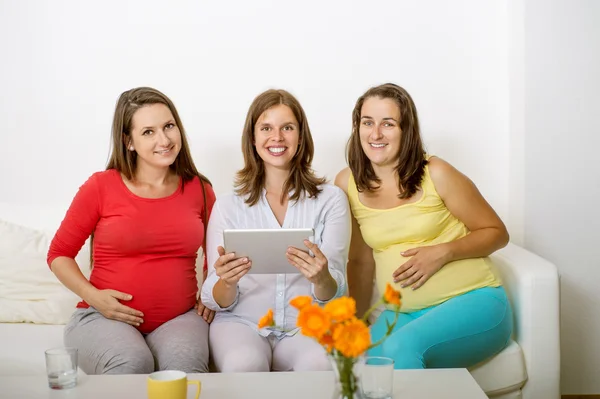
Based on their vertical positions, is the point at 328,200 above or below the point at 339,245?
above

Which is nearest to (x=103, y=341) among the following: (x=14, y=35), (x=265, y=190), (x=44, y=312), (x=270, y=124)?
(x=44, y=312)

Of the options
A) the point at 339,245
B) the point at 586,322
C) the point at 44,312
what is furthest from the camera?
the point at 586,322

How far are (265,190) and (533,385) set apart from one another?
107 cm

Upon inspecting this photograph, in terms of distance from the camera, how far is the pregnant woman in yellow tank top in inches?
81.7

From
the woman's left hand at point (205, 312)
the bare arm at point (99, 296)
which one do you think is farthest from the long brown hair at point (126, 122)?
the woman's left hand at point (205, 312)

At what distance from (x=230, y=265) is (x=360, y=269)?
665 millimetres

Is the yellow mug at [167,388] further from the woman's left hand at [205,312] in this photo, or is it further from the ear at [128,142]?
the ear at [128,142]

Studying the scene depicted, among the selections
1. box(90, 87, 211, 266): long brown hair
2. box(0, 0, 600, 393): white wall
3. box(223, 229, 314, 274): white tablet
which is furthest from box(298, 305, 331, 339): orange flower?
box(0, 0, 600, 393): white wall

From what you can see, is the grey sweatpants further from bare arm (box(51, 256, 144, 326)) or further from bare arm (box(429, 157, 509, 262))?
bare arm (box(429, 157, 509, 262))

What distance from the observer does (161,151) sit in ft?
7.30

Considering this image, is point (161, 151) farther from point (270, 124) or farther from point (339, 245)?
point (339, 245)

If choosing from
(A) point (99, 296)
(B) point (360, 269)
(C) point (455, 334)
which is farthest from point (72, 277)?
(C) point (455, 334)

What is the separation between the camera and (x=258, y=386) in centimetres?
157

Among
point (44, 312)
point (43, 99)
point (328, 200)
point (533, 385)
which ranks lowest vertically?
point (533, 385)
